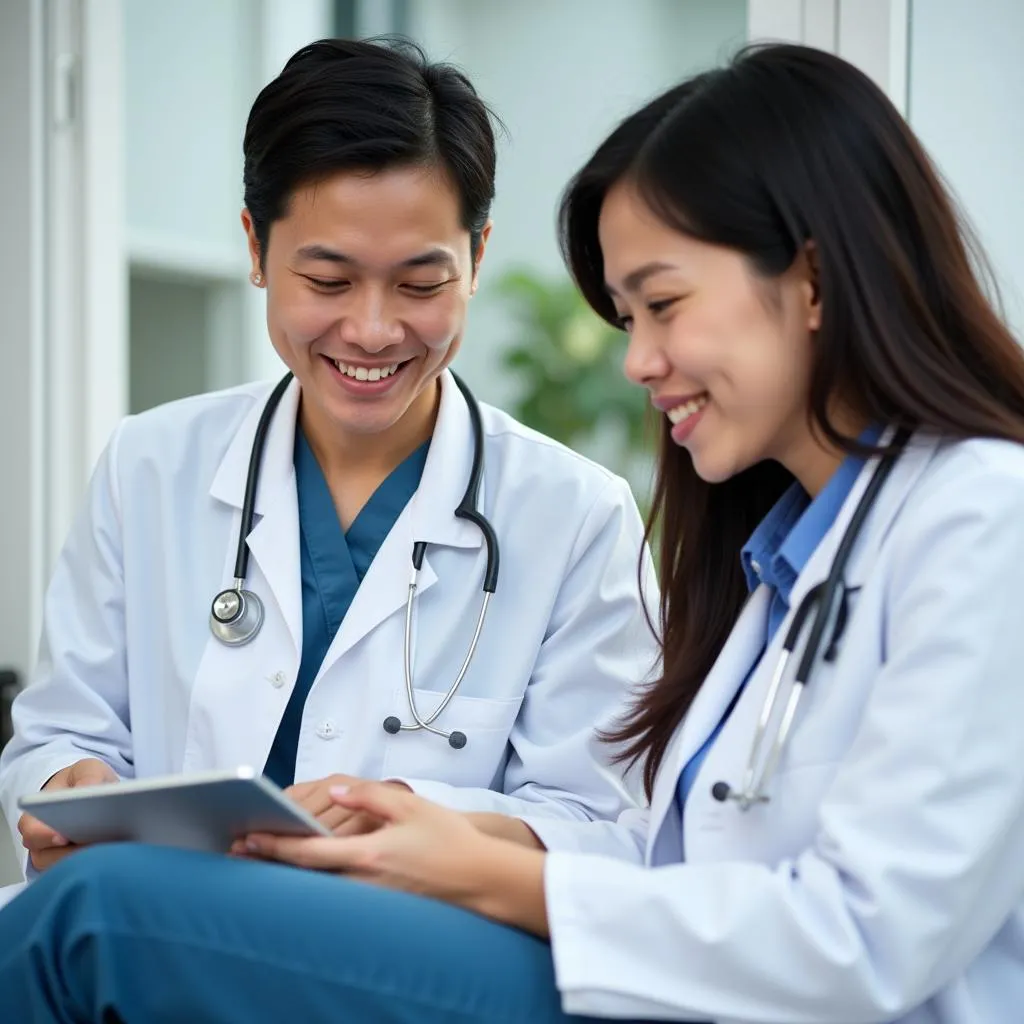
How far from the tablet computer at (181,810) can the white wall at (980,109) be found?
3.10 ft

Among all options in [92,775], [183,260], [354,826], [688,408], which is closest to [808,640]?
[688,408]

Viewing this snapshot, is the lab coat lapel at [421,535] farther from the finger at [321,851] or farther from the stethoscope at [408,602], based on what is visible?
the finger at [321,851]

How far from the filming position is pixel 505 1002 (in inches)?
40.7

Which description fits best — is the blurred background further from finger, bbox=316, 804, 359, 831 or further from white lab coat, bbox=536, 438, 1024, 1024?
finger, bbox=316, 804, 359, 831

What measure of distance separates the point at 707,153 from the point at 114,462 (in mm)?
863

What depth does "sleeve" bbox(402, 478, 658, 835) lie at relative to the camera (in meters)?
1.53

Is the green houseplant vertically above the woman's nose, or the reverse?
the woman's nose

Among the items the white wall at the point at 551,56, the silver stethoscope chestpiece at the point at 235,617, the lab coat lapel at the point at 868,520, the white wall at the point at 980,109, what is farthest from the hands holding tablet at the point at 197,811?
the white wall at the point at 551,56

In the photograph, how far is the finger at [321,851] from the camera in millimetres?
1104

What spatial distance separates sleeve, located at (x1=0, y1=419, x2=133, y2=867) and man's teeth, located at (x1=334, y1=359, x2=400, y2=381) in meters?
0.31

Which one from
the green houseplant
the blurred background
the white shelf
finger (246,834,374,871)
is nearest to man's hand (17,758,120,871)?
finger (246,834,374,871)

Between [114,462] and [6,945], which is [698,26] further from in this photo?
[6,945]

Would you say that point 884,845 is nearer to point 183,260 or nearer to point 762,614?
point 762,614

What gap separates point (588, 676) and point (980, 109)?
2.50ft
